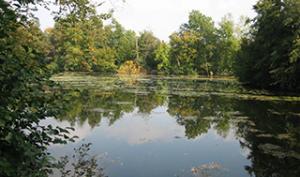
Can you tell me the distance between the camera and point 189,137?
12.3 meters

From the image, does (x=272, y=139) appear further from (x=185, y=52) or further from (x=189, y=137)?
(x=185, y=52)

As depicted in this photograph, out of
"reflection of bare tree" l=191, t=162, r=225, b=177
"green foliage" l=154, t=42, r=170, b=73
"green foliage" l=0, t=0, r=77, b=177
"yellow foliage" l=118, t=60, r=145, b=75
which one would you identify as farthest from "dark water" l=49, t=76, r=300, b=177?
"green foliage" l=154, t=42, r=170, b=73

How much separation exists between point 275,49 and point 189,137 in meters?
19.7

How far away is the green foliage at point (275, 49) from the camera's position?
27453 millimetres

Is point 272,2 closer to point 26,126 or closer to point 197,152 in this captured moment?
point 197,152

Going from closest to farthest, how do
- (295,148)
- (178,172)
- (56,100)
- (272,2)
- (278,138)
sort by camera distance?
(56,100) → (178,172) → (295,148) → (278,138) → (272,2)

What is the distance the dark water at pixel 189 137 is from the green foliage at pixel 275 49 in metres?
8.11

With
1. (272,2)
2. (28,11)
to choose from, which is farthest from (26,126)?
(272,2)

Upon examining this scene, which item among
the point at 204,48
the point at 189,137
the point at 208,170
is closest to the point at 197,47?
the point at 204,48

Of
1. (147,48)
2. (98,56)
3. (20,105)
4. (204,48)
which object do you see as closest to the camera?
(20,105)

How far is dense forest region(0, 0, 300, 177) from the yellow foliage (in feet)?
0.76

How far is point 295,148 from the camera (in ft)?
33.1

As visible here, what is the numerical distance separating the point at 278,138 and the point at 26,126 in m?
9.59

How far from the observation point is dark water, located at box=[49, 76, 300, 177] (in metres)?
8.55
